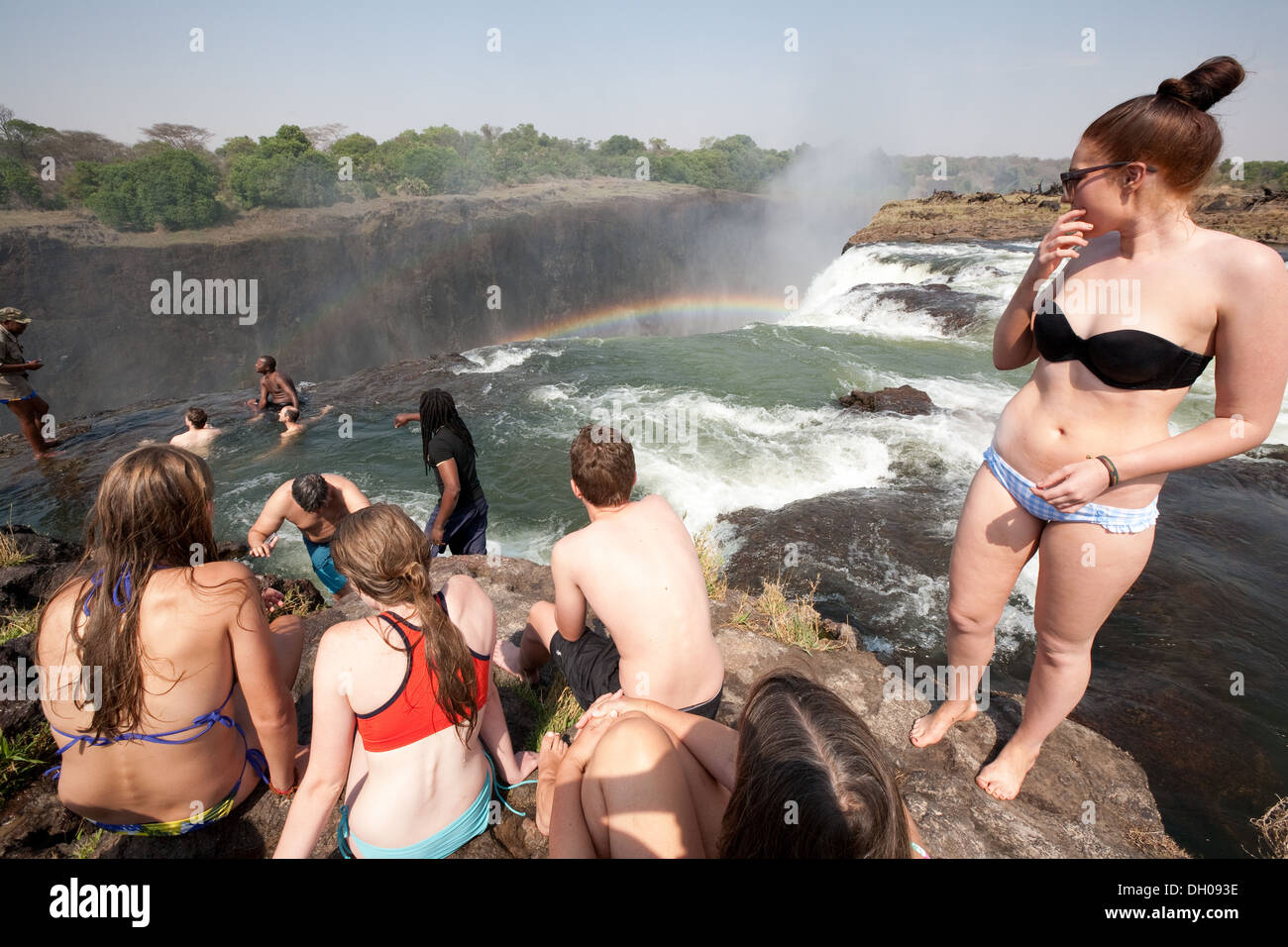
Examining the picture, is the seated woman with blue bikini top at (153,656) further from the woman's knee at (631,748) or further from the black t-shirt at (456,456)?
the black t-shirt at (456,456)

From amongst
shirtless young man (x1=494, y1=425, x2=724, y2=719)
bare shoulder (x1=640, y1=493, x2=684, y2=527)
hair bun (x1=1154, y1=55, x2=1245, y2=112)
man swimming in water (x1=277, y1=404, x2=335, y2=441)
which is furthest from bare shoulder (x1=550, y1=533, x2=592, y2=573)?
man swimming in water (x1=277, y1=404, x2=335, y2=441)

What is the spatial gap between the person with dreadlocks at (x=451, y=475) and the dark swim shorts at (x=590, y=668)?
194 centimetres

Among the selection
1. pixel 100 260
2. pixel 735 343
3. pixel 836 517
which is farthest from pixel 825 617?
pixel 100 260

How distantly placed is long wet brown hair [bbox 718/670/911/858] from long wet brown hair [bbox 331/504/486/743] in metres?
0.99

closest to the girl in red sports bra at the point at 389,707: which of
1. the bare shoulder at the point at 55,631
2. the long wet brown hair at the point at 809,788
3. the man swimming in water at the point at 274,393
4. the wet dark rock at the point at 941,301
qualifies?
the bare shoulder at the point at 55,631

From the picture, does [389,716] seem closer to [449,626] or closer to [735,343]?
[449,626]

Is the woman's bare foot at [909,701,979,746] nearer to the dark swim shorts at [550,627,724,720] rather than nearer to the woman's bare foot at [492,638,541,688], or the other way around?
the dark swim shorts at [550,627,724,720]

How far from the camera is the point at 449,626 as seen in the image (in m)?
1.87

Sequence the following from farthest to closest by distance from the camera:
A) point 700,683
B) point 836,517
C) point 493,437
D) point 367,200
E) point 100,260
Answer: point 367,200, point 100,260, point 493,437, point 836,517, point 700,683

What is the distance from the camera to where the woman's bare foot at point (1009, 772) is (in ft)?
7.85

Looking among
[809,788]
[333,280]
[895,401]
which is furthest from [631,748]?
[333,280]
